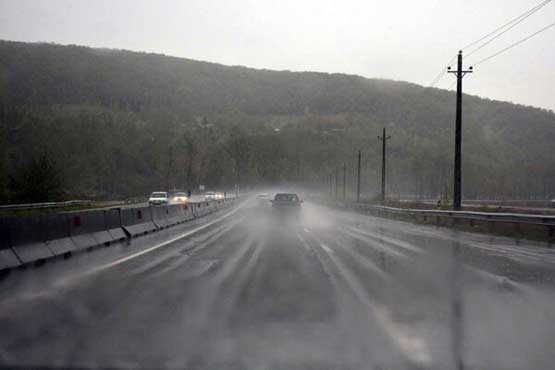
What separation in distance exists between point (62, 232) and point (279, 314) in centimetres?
966

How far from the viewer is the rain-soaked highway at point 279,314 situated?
5492 mm

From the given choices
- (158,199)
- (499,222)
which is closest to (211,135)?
(158,199)

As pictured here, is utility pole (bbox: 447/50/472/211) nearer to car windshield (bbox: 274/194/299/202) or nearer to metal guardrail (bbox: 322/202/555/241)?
metal guardrail (bbox: 322/202/555/241)

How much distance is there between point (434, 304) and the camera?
8.15 metres

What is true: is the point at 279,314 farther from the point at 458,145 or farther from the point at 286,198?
the point at 286,198

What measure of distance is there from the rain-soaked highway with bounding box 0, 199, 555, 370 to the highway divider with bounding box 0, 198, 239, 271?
2.62ft

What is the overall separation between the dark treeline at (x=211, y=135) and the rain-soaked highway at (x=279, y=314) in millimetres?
103156

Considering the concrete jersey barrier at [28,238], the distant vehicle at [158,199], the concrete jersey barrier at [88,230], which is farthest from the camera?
the distant vehicle at [158,199]

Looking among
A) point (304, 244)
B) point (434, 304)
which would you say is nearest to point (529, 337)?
point (434, 304)

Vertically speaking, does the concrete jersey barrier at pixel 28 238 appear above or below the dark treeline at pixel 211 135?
below

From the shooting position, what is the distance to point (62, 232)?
15.0 metres

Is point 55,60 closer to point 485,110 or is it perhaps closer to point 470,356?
point 485,110

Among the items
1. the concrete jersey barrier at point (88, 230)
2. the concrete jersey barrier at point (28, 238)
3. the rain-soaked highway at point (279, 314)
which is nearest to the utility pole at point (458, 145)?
the rain-soaked highway at point (279, 314)

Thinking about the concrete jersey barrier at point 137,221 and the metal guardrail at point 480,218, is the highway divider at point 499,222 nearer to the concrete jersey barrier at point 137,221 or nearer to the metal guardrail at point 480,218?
the metal guardrail at point 480,218
